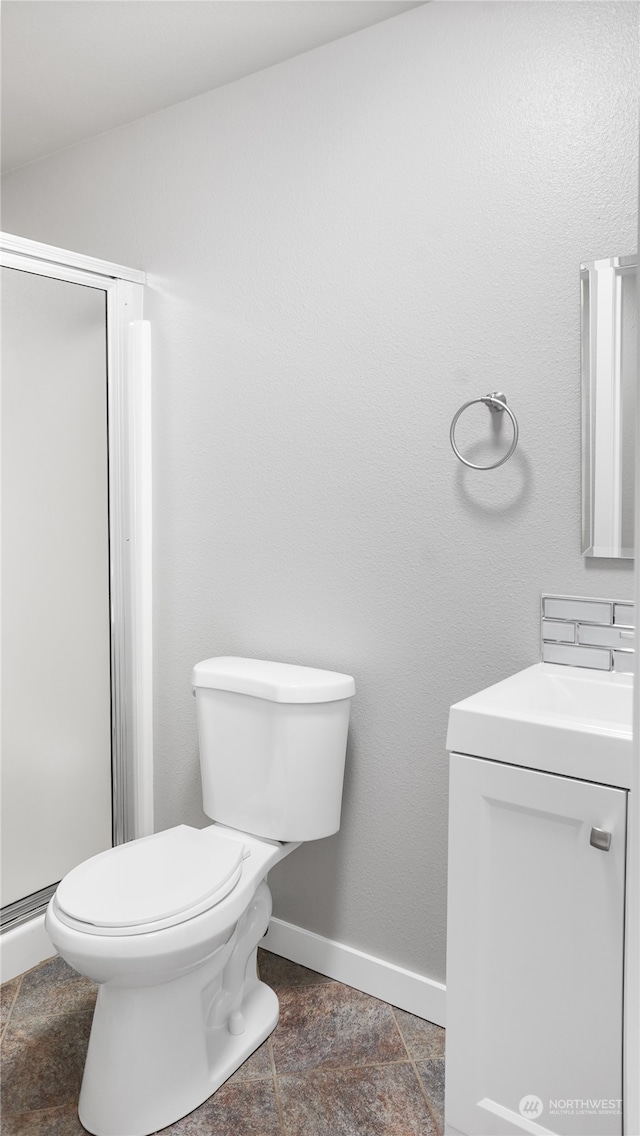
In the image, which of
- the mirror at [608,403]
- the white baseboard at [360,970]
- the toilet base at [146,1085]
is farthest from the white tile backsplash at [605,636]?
the toilet base at [146,1085]

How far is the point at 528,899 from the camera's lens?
127cm

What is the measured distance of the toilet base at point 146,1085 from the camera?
157 cm

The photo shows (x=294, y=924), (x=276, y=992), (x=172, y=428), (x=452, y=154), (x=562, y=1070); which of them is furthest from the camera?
(x=172, y=428)

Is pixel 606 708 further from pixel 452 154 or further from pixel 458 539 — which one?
pixel 452 154

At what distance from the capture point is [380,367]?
6.31ft

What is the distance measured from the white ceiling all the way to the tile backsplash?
4.63 ft

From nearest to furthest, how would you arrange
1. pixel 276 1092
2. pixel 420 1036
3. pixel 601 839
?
1. pixel 601 839
2. pixel 276 1092
3. pixel 420 1036

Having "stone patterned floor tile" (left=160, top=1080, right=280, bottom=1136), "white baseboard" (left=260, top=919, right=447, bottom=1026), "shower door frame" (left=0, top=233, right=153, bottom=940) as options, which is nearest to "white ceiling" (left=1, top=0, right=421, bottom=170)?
"shower door frame" (left=0, top=233, right=153, bottom=940)

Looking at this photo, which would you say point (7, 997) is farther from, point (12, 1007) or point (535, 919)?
point (535, 919)

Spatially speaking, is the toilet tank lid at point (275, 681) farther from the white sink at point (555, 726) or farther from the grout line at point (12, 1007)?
the grout line at point (12, 1007)

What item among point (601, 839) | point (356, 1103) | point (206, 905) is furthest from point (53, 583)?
point (601, 839)

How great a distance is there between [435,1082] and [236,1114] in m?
0.43

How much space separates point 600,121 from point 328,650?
133 cm

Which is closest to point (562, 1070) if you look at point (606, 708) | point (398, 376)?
point (606, 708)
